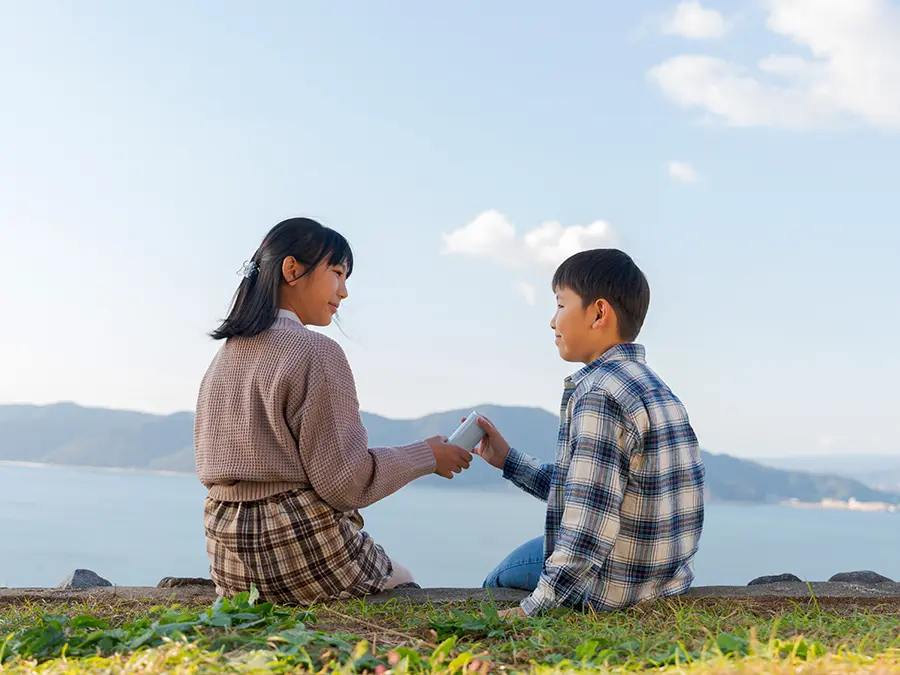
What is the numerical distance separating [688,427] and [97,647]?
82.4 inches

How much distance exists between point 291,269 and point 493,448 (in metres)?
1.12

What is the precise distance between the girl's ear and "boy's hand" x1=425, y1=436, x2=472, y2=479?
0.81m

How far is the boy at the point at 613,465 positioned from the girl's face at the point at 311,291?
0.87m

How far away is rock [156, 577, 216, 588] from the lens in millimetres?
4301

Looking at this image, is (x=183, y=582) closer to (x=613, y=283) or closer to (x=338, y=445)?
(x=338, y=445)

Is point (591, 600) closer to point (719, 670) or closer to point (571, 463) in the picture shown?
point (571, 463)

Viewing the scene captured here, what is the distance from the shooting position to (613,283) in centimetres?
364

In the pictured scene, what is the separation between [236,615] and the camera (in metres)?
2.72

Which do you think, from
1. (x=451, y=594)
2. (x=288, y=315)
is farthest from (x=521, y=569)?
(x=288, y=315)

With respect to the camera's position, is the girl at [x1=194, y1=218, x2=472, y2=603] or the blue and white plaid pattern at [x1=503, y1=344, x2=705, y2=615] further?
the girl at [x1=194, y1=218, x2=472, y2=603]

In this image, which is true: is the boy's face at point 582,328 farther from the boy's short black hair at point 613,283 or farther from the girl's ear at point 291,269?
the girl's ear at point 291,269

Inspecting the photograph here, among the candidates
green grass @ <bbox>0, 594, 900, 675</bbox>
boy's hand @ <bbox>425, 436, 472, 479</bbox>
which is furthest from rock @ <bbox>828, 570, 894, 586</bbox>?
boy's hand @ <bbox>425, 436, 472, 479</bbox>

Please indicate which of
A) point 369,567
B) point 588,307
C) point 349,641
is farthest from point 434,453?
point 349,641

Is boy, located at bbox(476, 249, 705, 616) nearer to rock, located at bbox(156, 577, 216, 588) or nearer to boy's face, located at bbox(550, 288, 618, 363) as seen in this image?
boy's face, located at bbox(550, 288, 618, 363)
